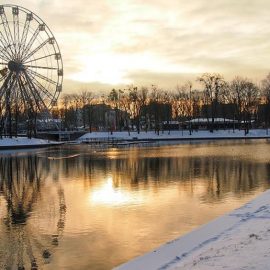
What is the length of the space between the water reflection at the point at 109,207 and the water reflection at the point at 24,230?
25 millimetres

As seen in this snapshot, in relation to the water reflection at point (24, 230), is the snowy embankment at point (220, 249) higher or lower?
higher

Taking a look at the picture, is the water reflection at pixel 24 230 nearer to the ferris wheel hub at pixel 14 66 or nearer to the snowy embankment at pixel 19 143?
the ferris wheel hub at pixel 14 66

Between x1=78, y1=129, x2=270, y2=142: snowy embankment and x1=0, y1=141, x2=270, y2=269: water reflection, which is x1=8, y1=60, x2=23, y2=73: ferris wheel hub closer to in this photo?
x1=78, y1=129, x2=270, y2=142: snowy embankment

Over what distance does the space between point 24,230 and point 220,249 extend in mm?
6716

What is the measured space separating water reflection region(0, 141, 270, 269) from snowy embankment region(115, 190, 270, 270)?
91 cm

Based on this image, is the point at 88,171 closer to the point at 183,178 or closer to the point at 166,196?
the point at 183,178

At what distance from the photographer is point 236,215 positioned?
1450cm

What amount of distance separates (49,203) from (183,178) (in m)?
9.44

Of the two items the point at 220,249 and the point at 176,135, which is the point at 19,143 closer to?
the point at 176,135

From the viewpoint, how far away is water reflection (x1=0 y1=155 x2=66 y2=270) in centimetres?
1135

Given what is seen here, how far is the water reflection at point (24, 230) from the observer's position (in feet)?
37.3

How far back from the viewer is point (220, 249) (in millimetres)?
10281

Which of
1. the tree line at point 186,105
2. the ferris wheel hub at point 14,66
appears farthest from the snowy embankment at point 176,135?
the ferris wheel hub at point 14,66

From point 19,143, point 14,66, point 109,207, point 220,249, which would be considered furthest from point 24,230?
point 19,143
